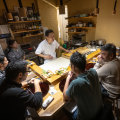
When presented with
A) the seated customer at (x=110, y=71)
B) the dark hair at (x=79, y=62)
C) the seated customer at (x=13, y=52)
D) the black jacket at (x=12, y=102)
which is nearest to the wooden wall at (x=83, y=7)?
the seated customer at (x=110, y=71)

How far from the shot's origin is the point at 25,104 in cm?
105

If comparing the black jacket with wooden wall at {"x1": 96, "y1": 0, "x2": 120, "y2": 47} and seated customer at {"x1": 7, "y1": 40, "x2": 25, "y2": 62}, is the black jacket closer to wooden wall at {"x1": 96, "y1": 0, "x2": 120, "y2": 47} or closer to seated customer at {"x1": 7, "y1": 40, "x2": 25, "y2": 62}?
seated customer at {"x1": 7, "y1": 40, "x2": 25, "y2": 62}

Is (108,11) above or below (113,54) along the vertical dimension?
above

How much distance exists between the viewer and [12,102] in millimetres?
964

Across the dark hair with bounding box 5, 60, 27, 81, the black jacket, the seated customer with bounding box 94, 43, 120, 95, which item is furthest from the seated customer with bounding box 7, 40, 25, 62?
the seated customer with bounding box 94, 43, 120, 95

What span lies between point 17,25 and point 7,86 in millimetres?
3698

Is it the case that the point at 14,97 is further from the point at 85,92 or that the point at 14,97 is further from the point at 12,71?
the point at 85,92

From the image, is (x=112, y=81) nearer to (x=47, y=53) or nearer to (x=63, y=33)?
(x=47, y=53)

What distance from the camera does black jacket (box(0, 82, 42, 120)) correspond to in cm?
95

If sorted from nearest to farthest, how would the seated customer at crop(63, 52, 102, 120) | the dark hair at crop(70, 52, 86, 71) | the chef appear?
the seated customer at crop(63, 52, 102, 120) → the dark hair at crop(70, 52, 86, 71) → the chef

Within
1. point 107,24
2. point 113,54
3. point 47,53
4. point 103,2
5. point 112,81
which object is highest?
point 103,2

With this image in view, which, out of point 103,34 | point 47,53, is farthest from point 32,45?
point 103,34

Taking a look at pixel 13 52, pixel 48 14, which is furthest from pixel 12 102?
pixel 48 14

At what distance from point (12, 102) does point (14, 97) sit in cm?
6
